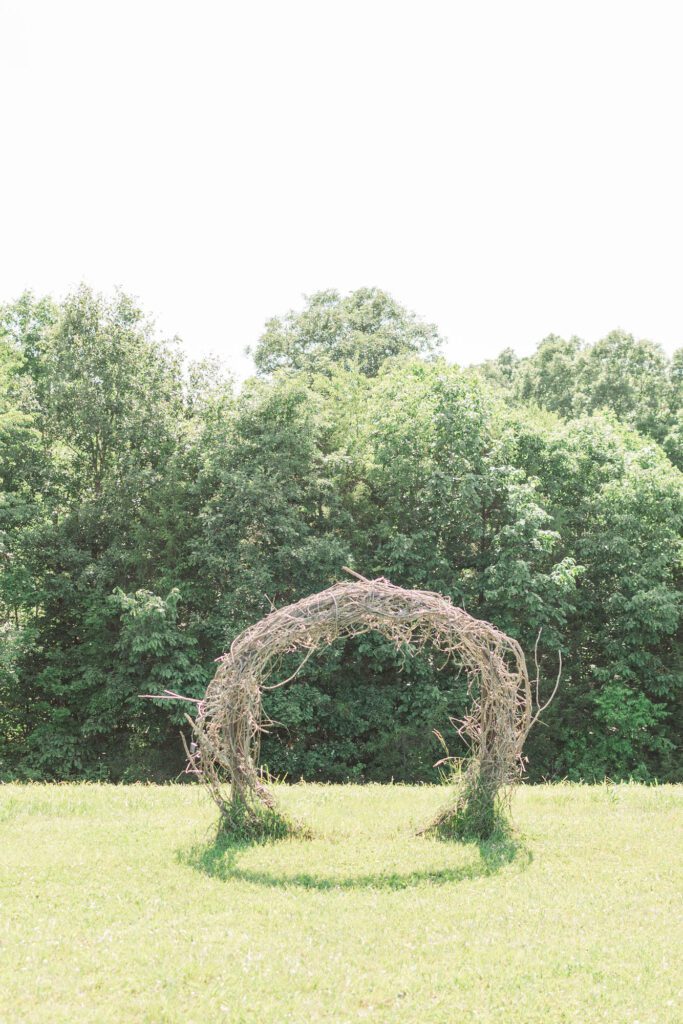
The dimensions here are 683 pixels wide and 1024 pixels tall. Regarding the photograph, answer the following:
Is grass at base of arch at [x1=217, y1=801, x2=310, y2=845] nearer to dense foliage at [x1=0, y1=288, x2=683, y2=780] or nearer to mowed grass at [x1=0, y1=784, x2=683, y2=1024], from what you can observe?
mowed grass at [x1=0, y1=784, x2=683, y2=1024]

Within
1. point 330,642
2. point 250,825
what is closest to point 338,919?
point 250,825

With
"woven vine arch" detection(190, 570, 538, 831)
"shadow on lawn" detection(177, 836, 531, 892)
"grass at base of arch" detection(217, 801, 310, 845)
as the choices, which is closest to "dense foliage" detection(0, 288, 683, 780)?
"grass at base of arch" detection(217, 801, 310, 845)

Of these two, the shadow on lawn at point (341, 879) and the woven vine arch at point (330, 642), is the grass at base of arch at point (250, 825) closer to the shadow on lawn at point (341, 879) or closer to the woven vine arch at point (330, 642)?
the woven vine arch at point (330, 642)

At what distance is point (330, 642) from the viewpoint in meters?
9.78

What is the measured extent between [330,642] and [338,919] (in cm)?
308

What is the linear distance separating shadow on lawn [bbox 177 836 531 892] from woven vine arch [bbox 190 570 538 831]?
646 millimetres

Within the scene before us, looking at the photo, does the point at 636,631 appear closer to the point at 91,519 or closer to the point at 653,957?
the point at 91,519

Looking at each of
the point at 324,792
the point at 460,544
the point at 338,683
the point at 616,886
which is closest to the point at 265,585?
the point at 338,683

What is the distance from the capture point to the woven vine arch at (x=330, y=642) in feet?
32.2

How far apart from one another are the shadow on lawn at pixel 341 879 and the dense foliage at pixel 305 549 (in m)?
8.98

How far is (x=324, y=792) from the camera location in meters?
12.6

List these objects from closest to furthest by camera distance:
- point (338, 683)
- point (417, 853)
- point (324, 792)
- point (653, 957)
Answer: point (653, 957) < point (417, 853) < point (324, 792) < point (338, 683)

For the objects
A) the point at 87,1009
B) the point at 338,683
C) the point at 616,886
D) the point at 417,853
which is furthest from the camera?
the point at 338,683

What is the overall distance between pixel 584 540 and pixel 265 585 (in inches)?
322
